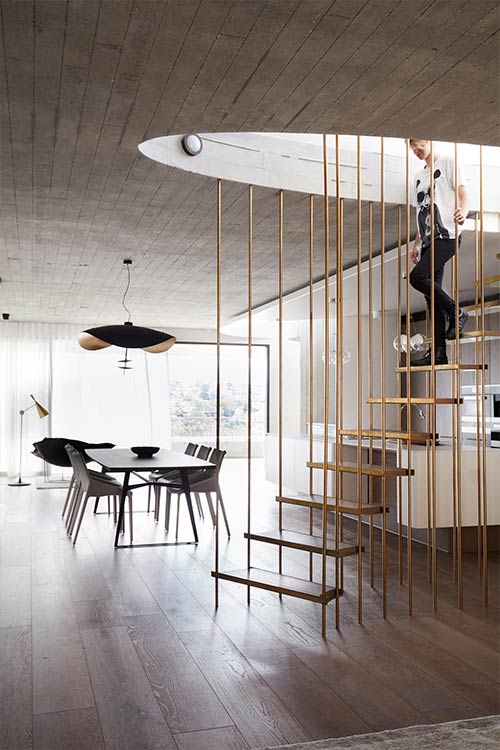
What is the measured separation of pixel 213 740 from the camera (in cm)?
256

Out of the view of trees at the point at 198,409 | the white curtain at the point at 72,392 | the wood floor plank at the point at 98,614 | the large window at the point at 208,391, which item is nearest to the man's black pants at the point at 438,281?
the wood floor plank at the point at 98,614

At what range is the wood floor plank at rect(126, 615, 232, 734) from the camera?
2727mm

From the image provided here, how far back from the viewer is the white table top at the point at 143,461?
6.34m

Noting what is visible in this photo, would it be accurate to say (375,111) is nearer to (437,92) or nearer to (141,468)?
(437,92)

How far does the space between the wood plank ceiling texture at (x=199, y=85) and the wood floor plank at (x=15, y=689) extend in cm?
253

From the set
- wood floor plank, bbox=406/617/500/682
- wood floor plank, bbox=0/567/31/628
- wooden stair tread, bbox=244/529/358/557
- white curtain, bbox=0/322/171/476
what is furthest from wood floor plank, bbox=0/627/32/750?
white curtain, bbox=0/322/171/476

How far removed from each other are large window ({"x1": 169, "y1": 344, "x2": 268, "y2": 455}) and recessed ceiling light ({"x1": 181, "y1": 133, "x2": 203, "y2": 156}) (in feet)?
33.3

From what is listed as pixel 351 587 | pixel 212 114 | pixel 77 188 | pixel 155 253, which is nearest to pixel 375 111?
pixel 212 114

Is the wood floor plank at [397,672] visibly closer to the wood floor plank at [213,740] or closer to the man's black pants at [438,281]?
the wood floor plank at [213,740]

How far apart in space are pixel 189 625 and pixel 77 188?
275 cm

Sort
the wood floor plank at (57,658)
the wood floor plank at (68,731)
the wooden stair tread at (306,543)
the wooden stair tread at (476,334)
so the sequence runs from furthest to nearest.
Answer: the wooden stair tread at (476,334) < the wooden stair tread at (306,543) < the wood floor plank at (57,658) < the wood floor plank at (68,731)

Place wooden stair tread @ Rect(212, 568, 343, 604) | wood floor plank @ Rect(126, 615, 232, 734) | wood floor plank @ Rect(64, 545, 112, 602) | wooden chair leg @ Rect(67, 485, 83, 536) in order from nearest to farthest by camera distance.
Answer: wood floor plank @ Rect(126, 615, 232, 734), wooden stair tread @ Rect(212, 568, 343, 604), wood floor plank @ Rect(64, 545, 112, 602), wooden chair leg @ Rect(67, 485, 83, 536)

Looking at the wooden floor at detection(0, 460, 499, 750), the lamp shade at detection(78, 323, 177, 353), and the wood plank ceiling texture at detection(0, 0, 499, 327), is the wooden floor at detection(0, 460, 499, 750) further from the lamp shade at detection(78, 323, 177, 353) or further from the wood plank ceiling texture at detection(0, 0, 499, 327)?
the wood plank ceiling texture at detection(0, 0, 499, 327)

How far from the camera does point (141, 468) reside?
626cm
